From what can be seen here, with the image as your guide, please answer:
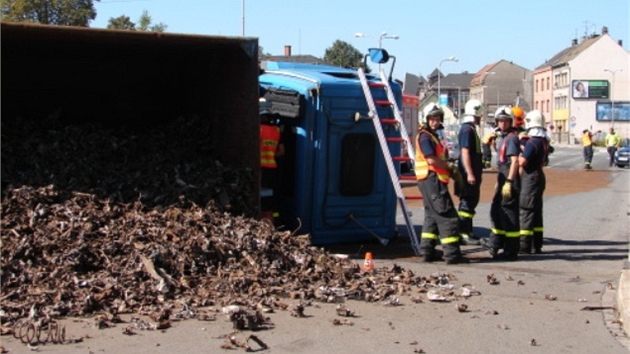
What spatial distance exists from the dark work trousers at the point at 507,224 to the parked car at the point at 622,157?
31.5 metres

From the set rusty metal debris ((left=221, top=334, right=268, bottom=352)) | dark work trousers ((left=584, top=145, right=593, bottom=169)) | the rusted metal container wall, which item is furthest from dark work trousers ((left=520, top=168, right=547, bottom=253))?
dark work trousers ((left=584, top=145, right=593, bottom=169))

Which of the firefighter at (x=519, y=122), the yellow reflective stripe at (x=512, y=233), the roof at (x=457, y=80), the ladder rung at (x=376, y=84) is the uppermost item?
the roof at (x=457, y=80)

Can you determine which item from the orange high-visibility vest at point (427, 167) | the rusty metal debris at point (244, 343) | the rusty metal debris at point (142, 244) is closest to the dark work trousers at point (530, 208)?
the orange high-visibility vest at point (427, 167)

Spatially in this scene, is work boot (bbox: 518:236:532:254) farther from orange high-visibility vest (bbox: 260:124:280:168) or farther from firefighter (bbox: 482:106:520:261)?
orange high-visibility vest (bbox: 260:124:280:168)

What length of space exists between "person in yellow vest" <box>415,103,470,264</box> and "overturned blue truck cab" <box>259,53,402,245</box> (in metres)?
0.91

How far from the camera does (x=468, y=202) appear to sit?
11672 millimetres

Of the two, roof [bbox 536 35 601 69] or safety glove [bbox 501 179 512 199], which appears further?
roof [bbox 536 35 601 69]

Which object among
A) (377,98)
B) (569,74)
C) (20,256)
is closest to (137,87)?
(377,98)

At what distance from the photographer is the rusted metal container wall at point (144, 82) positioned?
31.9ft

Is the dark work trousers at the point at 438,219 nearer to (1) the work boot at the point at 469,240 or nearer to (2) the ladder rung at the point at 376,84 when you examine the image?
(2) the ladder rung at the point at 376,84

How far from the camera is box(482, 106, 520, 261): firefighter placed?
10.9 metres

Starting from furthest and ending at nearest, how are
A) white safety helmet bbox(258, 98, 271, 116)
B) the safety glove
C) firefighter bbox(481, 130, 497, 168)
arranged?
firefighter bbox(481, 130, 497, 168) < white safety helmet bbox(258, 98, 271, 116) < the safety glove

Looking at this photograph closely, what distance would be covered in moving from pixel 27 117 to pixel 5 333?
4.05 meters

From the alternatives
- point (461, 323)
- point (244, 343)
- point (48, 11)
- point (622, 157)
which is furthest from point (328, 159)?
point (622, 157)
